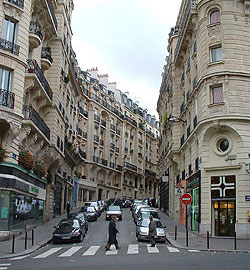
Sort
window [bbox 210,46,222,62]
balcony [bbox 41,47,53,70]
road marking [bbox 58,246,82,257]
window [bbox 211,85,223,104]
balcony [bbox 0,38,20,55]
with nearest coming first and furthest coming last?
road marking [bbox 58,246,82,257] < balcony [bbox 0,38,20,55] < window [bbox 211,85,223,104] < window [bbox 210,46,222,62] < balcony [bbox 41,47,53,70]

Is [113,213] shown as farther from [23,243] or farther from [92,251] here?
[92,251]

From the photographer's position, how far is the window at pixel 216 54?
84.4ft

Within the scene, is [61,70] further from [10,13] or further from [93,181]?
[93,181]

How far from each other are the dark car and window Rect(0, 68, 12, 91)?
8064 millimetres

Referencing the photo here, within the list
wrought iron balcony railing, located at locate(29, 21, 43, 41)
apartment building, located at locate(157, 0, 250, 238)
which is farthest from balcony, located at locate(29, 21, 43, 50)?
apartment building, located at locate(157, 0, 250, 238)

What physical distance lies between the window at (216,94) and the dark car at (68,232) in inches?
443

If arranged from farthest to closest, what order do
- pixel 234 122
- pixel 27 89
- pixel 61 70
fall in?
pixel 61 70
pixel 27 89
pixel 234 122

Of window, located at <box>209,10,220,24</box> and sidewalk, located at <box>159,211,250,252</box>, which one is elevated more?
window, located at <box>209,10,220,24</box>

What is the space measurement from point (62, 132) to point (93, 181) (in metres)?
26.3

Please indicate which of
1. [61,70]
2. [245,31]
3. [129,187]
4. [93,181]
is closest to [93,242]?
[245,31]

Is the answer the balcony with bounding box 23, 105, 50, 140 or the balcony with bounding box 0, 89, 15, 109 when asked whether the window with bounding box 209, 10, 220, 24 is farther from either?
the balcony with bounding box 0, 89, 15, 109

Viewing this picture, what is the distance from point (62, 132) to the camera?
3766 centimetres

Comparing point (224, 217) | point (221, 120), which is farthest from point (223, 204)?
point (221, 120)

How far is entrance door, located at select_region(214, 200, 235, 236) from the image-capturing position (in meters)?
23.9
